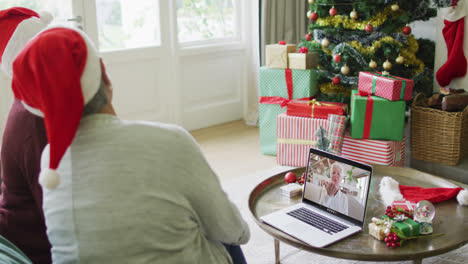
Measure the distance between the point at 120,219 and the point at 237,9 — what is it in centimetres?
379

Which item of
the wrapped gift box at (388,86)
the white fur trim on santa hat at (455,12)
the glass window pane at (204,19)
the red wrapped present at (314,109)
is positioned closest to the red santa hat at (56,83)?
the wrapped gift box at (388,86)

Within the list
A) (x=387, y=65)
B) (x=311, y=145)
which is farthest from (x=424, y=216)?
(x=387, y=65)

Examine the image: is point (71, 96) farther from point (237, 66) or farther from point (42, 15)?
point (237, 66)

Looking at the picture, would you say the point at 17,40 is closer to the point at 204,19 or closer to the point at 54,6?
the point at 54,6

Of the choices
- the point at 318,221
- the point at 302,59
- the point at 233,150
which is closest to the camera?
the point at 318,221

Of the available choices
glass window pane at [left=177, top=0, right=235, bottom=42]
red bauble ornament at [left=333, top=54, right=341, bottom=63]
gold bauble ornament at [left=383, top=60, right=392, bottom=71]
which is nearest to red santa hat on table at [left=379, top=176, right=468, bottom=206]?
gold bauble ornament at [left=383, top=60, right=392, bottom=71]

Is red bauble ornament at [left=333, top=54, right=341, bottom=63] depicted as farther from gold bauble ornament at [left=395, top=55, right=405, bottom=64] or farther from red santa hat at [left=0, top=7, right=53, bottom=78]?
red santa hat at [left=0, top=7, right=53, bottom=78]

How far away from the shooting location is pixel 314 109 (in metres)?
3.39

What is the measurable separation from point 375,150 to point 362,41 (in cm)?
87

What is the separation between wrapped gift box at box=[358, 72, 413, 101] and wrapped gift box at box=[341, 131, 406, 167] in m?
0.30

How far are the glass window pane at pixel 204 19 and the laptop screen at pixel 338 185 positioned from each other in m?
2.69

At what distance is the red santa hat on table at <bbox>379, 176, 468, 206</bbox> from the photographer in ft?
6.86

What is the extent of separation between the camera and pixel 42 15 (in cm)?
197

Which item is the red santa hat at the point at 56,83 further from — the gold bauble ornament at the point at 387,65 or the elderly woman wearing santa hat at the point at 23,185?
the gold bauble ornament at the point at 387,65
